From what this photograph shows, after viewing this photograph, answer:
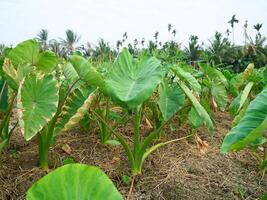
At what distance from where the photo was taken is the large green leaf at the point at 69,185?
2.19 feet

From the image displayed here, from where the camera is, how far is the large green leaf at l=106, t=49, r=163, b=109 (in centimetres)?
148

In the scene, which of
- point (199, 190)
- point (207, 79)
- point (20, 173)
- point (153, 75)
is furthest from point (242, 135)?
point (207, 79)

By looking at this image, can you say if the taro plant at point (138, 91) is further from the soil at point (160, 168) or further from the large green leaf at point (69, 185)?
the large green leaf at point (69, 185)

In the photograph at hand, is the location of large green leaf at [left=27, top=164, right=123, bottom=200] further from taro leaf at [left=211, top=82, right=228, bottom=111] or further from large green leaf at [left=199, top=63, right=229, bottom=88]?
large green leaf at [left=199, top=63, right=229, bottom=88]

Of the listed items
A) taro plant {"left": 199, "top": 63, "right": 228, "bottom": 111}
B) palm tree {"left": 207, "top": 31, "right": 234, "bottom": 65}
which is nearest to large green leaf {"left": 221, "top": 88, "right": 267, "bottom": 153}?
taro plant {"left": 199, "top": 63, "right": 228, "bottom": 111}

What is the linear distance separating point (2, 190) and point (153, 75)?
2.77 ft

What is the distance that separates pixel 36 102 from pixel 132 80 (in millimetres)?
439

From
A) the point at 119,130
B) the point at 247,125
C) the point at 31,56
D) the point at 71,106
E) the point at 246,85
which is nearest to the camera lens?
the point at 247,125

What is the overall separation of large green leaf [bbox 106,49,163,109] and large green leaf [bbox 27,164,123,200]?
0.78 metres

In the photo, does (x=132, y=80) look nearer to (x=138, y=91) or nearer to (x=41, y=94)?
(x=138, y=91)

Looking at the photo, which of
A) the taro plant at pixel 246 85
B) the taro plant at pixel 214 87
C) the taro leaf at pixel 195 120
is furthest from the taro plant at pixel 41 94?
the taro plant at pixel 214 87

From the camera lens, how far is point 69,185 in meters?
0.67

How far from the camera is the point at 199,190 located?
1846 millimetres

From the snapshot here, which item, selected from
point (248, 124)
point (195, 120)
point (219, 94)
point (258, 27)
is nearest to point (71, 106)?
point (195, 120)
